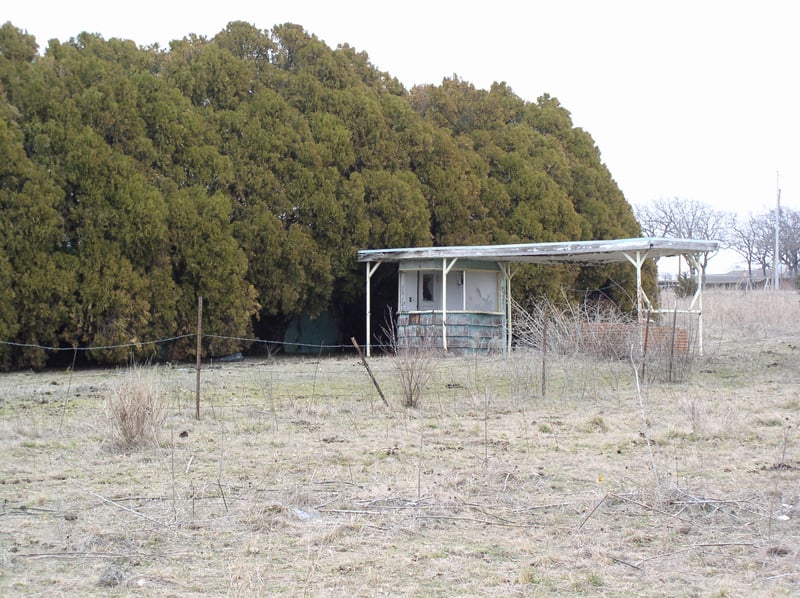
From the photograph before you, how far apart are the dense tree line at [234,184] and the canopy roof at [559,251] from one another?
1.39 metres

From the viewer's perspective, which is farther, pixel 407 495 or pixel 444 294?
pixel 444 294

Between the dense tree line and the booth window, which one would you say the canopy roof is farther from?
the dense tree line

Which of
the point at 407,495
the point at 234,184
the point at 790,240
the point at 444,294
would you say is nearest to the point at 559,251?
the point at 444,294

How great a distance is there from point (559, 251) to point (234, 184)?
23.1ft

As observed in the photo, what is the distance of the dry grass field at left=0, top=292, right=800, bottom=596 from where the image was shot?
5371mm

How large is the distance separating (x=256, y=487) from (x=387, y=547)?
2.00m

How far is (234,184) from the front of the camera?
20234 mm

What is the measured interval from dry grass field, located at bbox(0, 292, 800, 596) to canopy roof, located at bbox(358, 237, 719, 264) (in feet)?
15.6

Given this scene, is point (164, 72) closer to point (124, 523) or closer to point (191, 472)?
point (191, 472)

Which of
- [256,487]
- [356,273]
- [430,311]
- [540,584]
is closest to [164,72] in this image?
[356,273]

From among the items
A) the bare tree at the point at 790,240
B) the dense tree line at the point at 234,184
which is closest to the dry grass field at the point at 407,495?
the dense tree line at the point at 234,184

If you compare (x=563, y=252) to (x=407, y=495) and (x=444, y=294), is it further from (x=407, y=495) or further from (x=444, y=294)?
(x=407, y=495)

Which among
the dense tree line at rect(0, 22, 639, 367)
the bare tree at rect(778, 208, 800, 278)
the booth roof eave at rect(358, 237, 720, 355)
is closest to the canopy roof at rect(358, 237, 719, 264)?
the booth roof eave at rect(358, 237, 720, 355)

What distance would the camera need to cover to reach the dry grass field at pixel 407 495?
17.6 ft
